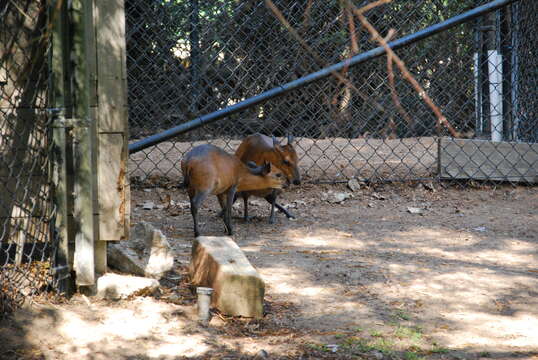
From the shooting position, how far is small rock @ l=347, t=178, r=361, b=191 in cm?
665

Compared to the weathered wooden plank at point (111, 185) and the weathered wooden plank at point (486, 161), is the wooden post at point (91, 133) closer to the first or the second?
the weathered wooden plank at point (111, 185)

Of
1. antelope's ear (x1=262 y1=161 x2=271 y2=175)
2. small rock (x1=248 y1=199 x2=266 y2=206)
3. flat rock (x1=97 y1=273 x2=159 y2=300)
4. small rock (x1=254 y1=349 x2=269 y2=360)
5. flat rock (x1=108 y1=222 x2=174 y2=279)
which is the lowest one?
small rock (x1=254 y1=349 x2=269 y2=360)

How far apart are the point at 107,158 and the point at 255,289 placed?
93 cm

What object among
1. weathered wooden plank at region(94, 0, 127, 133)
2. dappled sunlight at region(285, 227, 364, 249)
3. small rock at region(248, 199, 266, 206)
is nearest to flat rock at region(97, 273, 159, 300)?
weathered wooden plank at region(94, 0, 127, 133)

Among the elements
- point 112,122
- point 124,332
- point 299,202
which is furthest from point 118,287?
point 299,202

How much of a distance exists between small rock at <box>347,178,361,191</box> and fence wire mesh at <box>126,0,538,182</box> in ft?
0.54

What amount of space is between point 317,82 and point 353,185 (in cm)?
122

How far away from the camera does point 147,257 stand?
3771 mm

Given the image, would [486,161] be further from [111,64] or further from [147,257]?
[111,64]

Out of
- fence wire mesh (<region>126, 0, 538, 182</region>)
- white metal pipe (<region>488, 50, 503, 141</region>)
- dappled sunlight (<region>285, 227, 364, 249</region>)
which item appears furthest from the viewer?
white metal pipe (<region>488, 50, 503, 141</region>)

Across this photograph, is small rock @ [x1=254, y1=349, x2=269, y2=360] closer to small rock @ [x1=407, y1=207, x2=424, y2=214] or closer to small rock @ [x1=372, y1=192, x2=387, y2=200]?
small rock @ [x1=407, y1=207, x2=424, y2=214]

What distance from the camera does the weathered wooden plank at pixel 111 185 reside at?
133 inches

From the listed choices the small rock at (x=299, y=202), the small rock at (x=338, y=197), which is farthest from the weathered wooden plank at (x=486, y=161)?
the small rock at (x=299, y=202)

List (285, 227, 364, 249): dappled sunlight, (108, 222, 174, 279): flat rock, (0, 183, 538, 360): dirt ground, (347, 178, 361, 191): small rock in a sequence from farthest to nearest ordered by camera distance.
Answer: (347, 178, 361, 191): small rock < (285, 227, 364, 249): dappled sunlight < (108, 222, 174, 279): flat rock < (0, 183, 538, 360): dirt ground
